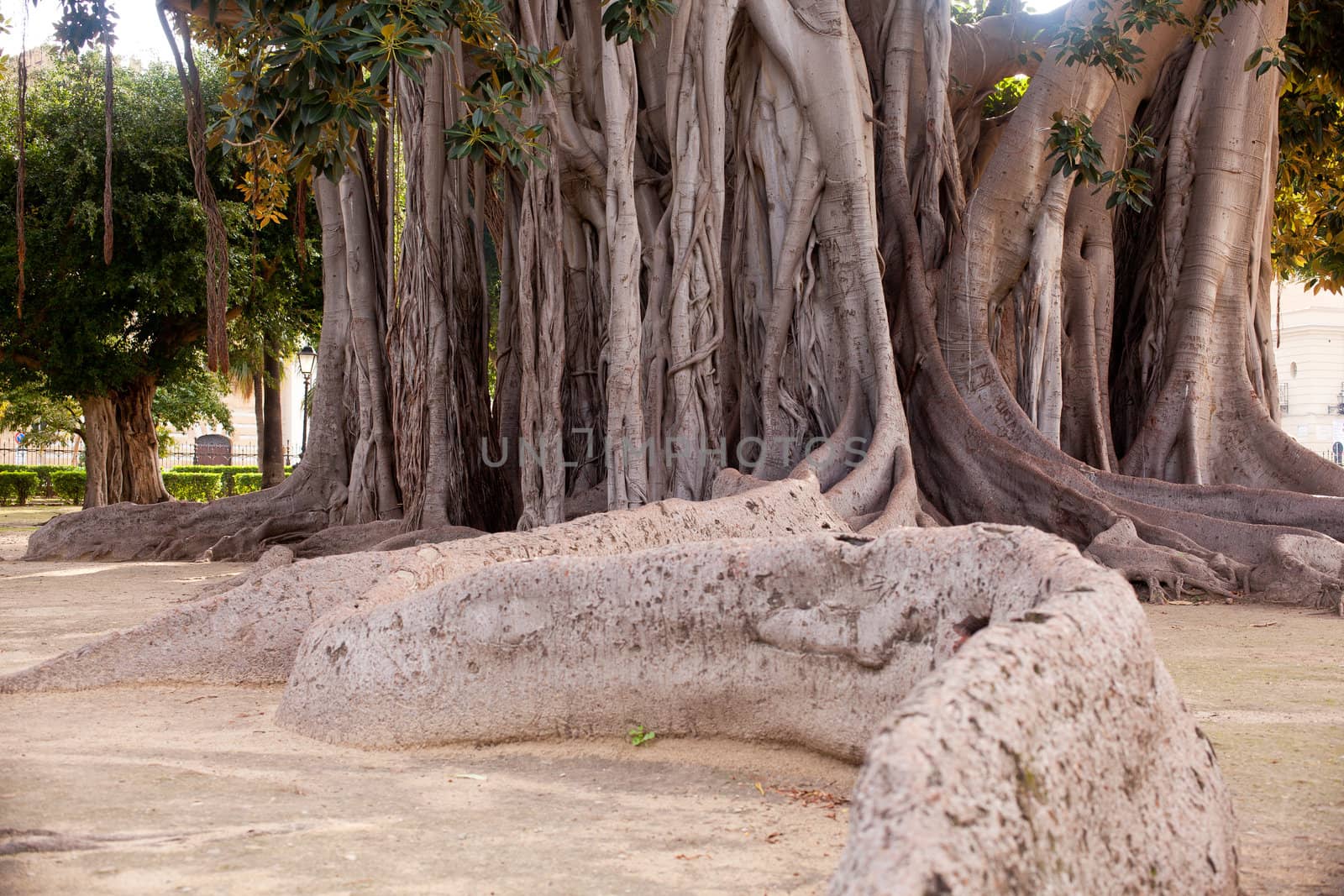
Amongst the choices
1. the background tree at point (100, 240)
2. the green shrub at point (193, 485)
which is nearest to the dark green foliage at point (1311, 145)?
the background tree at point (100, 240)

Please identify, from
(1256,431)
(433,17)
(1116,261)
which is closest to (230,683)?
(433,17)

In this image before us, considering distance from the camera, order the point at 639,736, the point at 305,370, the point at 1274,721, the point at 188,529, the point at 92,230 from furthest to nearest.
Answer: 1. the point at 305,370
2. the point at 92,230
3. the point at 188,529
4. the point at 1274,721
5. the point at 639,736

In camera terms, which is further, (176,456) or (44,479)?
(176,456)

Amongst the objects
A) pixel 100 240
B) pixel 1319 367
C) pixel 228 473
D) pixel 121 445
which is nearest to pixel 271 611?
pixel 100 240

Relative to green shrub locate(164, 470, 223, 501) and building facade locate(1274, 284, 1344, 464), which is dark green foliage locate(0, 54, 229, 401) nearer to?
green shrub locate(164, 470, 223, 501)

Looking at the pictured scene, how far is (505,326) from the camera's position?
22.9 ft

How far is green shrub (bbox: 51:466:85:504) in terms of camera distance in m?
20.1

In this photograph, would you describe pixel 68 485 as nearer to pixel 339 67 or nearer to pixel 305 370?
pixel 305 370

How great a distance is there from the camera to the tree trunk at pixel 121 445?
13.7 metres

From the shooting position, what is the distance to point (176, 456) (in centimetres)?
3506

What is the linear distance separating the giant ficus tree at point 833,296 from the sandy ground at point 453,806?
2603 mm

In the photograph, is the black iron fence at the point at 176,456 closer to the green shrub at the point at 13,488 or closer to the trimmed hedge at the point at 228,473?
the trimmed hedge at the point at 228,473

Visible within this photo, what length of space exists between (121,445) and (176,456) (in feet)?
74.6

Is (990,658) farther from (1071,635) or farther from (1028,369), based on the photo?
(1028,369)
